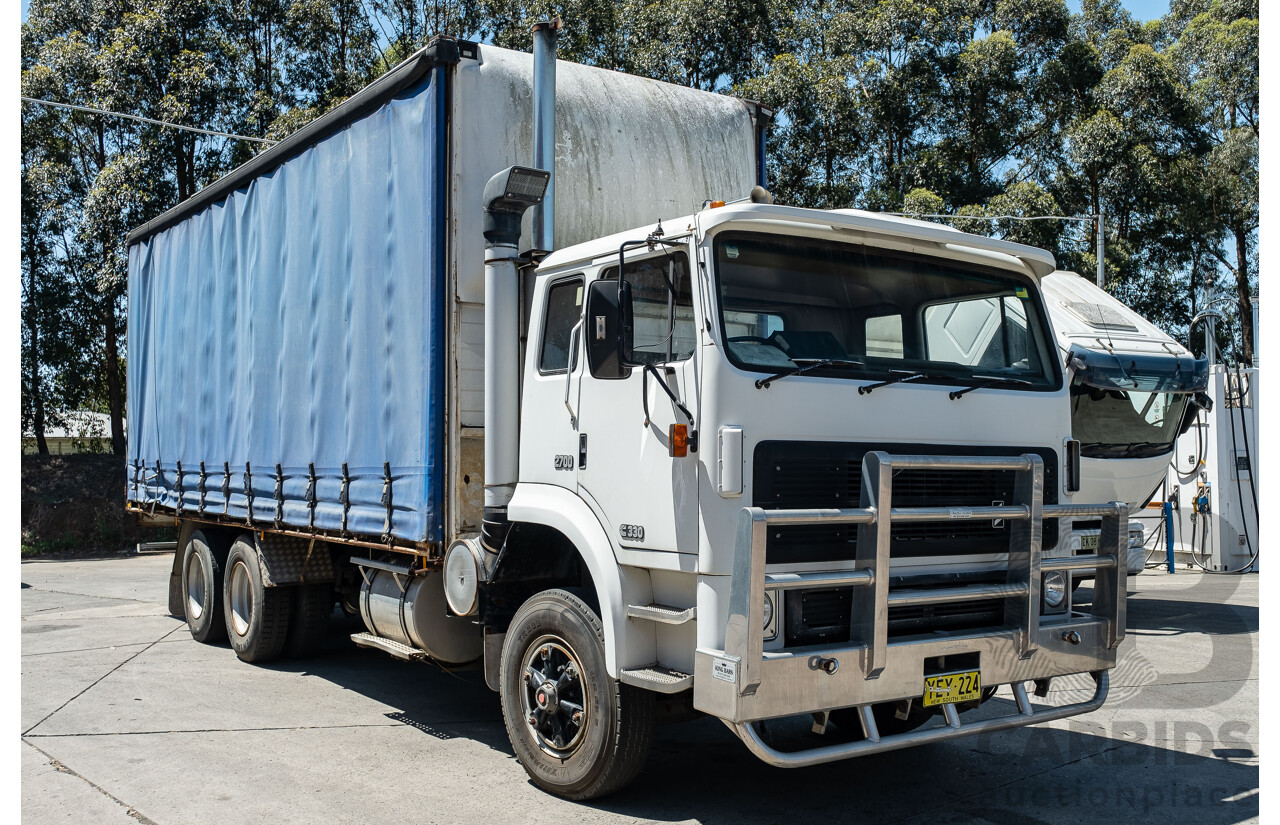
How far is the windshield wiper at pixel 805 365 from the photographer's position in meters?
4.68

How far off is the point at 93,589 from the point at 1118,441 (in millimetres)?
14656

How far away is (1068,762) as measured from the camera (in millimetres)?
6184

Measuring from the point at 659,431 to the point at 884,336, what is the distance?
1.24 m

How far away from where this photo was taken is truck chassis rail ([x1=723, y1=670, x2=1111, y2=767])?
4391 mm

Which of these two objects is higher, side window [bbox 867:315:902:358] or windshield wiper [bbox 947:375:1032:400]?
side window [bbox 867:315:902:358]

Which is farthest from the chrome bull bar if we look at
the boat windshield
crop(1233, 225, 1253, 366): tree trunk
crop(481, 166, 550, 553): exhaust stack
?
crop(1233, 225, 1253, 366): tree trunk

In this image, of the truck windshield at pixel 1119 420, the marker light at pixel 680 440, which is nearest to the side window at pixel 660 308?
the marker light at pixel 680 440

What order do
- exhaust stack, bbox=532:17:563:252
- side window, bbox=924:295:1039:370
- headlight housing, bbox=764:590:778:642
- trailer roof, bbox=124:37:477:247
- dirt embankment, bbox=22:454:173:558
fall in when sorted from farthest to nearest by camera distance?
dirt embankment, bbox=22:454:173:558 < trailer roof, bbox=124:37:477:247 < exhaust stack, bbox=532:17:563:252 < side window, bbox=924:295:1039:370 < headlight housing, bbox=764:590:778:642

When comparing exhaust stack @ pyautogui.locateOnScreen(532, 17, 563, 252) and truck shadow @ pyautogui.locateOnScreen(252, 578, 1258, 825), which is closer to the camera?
truck shadow @ pyautogui.locateOnScreen(252, 578, 1258, 825)

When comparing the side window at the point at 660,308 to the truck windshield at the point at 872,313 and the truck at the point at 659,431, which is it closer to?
the truck at the point at 659,431

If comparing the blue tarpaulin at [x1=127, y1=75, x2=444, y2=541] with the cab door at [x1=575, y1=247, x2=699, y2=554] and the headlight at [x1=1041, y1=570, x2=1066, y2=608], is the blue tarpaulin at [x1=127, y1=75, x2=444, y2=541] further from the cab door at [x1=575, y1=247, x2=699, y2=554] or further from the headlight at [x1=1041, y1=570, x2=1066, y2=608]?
the headlight at [x1=1041, y1=570, x2=1066, y2=608]

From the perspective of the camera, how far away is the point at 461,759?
20.7 ft

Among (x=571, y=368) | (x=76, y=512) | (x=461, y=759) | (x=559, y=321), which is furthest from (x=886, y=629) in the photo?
(x=76, y=512)

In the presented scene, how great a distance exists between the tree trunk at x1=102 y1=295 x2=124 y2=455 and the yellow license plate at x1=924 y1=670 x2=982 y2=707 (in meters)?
24.7
